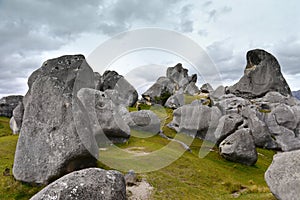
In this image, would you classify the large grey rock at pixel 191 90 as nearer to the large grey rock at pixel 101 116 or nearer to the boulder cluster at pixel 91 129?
the boulder cluster at pixel 91 129

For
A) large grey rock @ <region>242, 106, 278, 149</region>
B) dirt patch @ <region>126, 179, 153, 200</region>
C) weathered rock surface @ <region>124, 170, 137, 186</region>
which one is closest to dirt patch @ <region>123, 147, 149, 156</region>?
weathered rock surface @ <region>124, 170, 137, 186</region>

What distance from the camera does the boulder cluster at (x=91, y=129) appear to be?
12996 mm

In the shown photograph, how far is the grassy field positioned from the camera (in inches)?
687

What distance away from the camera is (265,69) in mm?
85250

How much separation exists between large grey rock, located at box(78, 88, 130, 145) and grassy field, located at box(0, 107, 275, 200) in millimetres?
1803

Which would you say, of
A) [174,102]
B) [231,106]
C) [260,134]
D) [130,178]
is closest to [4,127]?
[130,178]

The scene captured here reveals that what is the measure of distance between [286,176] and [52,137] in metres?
12.6

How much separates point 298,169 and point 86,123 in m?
11.7

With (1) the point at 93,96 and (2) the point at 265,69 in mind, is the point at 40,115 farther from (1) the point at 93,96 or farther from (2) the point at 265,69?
(2) the point at 265,69

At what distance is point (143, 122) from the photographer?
124ft

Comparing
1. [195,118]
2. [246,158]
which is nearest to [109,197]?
[246,158]

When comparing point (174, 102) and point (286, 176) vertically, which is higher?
point (174, 102)

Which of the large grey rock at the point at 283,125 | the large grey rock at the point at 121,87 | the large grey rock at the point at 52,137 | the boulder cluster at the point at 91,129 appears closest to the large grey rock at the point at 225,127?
the boulder cluster at the point at 91,129

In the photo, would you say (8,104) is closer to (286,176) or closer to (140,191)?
(140,191)
